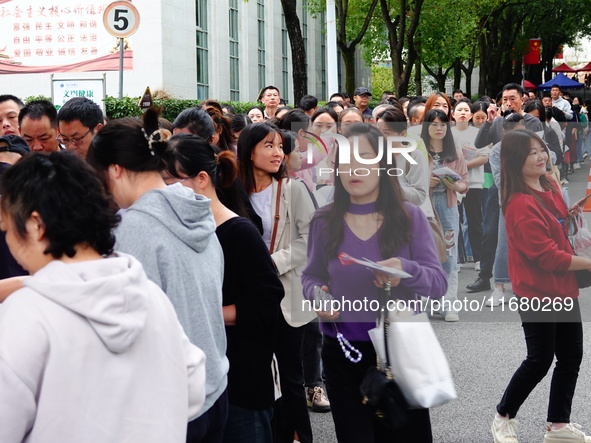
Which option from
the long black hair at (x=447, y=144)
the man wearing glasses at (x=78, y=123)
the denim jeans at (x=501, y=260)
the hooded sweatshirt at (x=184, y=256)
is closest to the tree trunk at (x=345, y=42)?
the denim jeans at (x=501, y=260)

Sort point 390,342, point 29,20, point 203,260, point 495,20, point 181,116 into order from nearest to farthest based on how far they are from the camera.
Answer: point 203,260, point 390,342, point 181,116, point 29,20, point 495,20

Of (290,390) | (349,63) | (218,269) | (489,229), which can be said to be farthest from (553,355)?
(349,63)

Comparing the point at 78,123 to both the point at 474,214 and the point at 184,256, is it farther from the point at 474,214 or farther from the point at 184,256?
the point at 474,214

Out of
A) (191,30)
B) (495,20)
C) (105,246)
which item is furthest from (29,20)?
(105,246)

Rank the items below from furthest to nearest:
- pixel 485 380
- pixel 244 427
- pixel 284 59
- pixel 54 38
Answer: pixel 284 59 < pixel 54 38 < pixel 485 380 < pixel 244 427

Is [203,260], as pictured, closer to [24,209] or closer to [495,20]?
[24,209]

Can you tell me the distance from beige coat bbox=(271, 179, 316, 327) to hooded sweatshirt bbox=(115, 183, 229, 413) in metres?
1.92

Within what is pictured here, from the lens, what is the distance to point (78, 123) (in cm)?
536

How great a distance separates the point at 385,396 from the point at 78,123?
107 inches

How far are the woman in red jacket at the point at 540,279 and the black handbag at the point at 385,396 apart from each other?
152 cm

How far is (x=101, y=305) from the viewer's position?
2045 millimetres

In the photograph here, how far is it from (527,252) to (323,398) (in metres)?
1.93

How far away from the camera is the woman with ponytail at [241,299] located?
3.50 metres

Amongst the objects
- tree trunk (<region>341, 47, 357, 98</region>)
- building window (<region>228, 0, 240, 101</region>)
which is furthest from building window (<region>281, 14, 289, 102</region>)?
tree trunk (<region>341, 47, 357, 98</region>)
